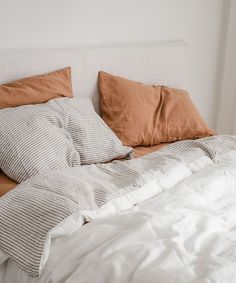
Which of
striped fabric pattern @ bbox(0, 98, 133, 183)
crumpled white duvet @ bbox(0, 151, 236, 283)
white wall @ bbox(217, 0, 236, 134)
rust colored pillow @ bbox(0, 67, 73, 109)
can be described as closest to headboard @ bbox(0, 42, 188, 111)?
rust colored pillow @ bbox(0, 67, 73, 109)

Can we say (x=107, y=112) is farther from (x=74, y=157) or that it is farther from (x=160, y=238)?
(x=160, y=238)

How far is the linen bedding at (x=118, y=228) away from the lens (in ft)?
3.01

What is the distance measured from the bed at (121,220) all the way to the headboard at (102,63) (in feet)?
0.25

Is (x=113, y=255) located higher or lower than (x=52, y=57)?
lower

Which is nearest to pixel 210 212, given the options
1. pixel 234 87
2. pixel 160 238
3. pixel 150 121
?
pixel 160 238

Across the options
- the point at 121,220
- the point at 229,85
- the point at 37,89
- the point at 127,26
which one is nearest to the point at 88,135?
the point at 37,89

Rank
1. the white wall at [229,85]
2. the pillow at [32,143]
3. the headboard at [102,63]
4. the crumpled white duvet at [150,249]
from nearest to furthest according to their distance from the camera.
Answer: the crumpled white duvet at [150,249] < the pillow at [32,143] < the headboard at [102,63] < the white wall at [229,85]

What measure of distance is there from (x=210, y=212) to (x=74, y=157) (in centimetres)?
63

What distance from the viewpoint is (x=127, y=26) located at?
2.26 metres

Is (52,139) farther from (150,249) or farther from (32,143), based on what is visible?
(150,249)

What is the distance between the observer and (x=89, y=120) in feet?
5.64

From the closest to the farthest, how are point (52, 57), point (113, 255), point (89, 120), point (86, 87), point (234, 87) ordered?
point (113, 255) < point (89, 120) < point (52, 57) < point (86, 87) < point (234, 87)

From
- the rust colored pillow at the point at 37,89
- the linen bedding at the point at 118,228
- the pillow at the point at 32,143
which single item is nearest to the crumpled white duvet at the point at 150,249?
the linen bedding at the point at 118,228

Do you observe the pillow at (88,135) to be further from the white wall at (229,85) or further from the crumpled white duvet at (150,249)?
the white wall at (229,85)
